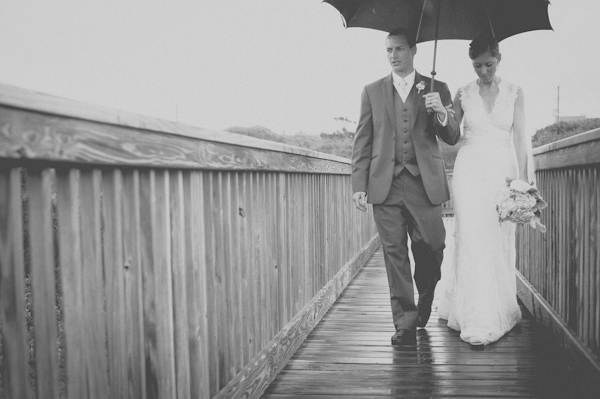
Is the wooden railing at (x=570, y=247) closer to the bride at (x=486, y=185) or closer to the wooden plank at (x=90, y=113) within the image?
the bride at (x=486, y=185)

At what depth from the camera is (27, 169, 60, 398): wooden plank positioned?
1117mm

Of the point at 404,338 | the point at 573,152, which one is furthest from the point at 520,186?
the point at 404,338

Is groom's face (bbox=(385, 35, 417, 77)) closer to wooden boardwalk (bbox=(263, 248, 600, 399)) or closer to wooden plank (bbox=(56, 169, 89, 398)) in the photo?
wooden boardwalk (bbox=(263, 248, 600, 399))

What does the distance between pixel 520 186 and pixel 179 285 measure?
8.25ft

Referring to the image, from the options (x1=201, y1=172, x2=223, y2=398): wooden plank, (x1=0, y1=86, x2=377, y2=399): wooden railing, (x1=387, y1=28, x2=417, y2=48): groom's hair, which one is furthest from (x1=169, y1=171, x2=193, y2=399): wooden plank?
(x1=387, y1=28, x2=417, y2=48): groom's hair

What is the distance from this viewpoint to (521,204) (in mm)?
3309

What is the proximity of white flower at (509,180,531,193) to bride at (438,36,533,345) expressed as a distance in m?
0.18

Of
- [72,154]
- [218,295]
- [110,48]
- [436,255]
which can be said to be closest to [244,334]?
[218,295]

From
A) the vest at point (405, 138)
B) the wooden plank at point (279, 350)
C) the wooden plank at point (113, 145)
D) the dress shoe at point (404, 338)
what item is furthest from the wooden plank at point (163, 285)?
the vest at point (405, 138)

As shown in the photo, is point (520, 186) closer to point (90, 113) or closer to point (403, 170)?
point (403, 170)

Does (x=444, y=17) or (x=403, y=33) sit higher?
(x=444, y=17)

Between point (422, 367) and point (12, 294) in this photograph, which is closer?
point (12, 294)

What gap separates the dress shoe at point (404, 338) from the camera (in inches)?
140

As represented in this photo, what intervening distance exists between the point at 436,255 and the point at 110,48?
79.3ft
